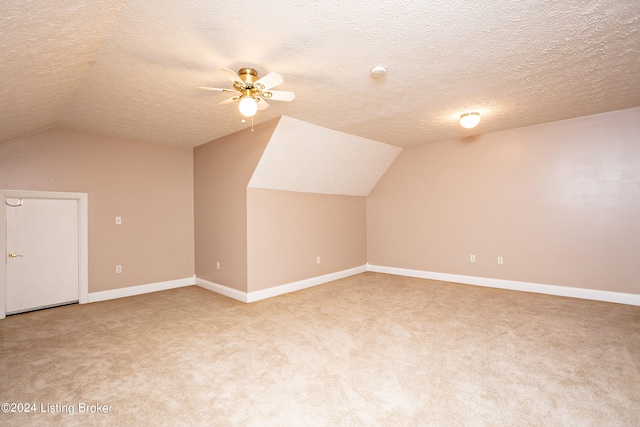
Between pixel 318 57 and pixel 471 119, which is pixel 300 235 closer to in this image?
pixel 471 119

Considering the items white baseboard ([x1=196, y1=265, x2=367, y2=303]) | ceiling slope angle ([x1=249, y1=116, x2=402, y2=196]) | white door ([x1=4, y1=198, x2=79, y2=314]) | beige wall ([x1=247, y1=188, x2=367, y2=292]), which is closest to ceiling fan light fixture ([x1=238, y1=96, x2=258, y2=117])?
ceiling slope angle ([x1=249, y1=116, x2=402, y2=196])

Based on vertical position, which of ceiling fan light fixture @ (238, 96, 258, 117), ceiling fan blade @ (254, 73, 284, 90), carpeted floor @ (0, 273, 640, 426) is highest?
ceiling fan blade @ (254, 73, 284, 90)

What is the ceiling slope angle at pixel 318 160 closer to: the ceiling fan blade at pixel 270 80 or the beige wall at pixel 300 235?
the beige wall at pixel 300 235

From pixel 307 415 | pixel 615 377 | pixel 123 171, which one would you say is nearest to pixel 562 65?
pixel 615 377

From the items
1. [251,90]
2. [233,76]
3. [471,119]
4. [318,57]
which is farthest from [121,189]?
[471,119]

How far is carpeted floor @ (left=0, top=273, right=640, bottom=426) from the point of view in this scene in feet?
6.57

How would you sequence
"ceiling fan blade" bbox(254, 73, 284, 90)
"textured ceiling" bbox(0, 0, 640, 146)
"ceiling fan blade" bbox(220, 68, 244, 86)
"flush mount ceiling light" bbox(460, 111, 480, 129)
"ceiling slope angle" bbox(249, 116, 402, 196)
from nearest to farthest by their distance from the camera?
"textured ceiling" bbox(0, 0, 640, 146), "ceiling fan blade" bbox(220, 68, 244, 86), "ceiling fan blade" bbox(254, 73, 284, 90), "flush mount ceiling light" bbox(460, 111, 480, 129), "ceiling slope angle" bbox(249, 116, 402, 196)

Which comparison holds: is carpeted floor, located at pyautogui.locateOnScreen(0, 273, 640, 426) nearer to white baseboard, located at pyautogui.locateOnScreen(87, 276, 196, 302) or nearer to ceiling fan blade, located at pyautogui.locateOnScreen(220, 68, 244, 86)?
white baseboard, located at pyautogui.locateOnScreen(87, 276, 196, 302)

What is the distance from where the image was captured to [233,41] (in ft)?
7.45

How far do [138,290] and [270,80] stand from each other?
449 cm

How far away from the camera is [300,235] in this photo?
213 inches

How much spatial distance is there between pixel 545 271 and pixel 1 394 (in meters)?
6.47

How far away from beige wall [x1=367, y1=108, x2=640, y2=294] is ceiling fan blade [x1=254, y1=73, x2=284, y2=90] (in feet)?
13.9

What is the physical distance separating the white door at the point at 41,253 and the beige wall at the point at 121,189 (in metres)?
0.23
